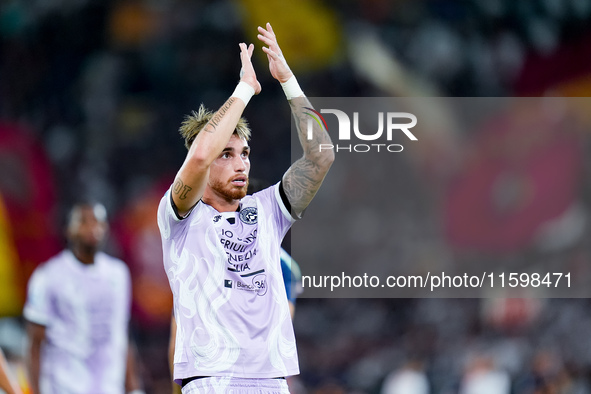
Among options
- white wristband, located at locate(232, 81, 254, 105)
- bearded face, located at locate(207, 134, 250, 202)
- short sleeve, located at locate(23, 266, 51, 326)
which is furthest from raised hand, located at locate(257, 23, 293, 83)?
short sleeve, located at locate(23, 266, 51, 326)

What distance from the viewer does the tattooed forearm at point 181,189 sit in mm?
3328

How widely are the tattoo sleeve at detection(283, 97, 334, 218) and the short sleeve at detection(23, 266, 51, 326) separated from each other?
11.5 ft

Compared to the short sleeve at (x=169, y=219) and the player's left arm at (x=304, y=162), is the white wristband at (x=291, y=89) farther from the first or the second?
the short sleeve at (x=169, y=219)

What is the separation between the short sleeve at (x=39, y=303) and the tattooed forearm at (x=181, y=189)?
3.60 meters

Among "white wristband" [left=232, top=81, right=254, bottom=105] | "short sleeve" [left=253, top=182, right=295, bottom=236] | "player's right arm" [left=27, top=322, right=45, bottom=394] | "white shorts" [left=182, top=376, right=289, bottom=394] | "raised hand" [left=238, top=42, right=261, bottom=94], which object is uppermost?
"raised hand" [left=238, top=42, right=261, bottom=94]

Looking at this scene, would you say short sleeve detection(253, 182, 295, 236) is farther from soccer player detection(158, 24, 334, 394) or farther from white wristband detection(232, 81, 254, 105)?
white wristband detection(232, 81, 254, 105)

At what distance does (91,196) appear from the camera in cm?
1245

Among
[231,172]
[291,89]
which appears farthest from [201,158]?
[291,89]

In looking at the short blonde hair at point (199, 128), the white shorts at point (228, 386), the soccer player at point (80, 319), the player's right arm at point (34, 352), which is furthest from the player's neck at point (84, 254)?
the white shorts at point (228, 386)

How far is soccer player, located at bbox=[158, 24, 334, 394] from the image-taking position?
11.0 ft

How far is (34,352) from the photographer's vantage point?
21.0 ft

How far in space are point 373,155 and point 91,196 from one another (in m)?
4.36

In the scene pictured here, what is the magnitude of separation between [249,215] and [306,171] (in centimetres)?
32

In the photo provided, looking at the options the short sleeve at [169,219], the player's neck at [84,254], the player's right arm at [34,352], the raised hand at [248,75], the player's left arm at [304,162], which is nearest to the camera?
the short sleeve at [169,219]
